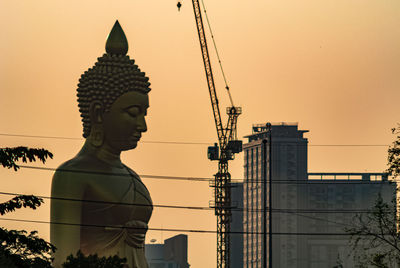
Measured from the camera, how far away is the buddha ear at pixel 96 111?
196ft

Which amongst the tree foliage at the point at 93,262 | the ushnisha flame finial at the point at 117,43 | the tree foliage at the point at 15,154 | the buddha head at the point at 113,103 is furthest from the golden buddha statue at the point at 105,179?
the tree foliage at the point at 15,154

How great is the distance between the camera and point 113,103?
2347 inches

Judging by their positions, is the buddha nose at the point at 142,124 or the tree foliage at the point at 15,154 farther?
the buddha nose at the point at 142,124

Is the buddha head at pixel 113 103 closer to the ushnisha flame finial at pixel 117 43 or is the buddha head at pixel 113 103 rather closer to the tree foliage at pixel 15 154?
the ushnisha flame finial at pixel 117 43

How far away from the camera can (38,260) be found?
4697 cm

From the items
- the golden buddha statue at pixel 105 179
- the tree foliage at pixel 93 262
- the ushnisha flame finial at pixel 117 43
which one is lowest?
the tree foliage at pixel 93 262

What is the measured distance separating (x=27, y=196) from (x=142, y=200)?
26.3 meters

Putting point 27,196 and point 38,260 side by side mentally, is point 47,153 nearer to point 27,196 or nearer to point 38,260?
point 27,196

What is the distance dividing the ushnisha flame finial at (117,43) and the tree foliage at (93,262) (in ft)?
37.3

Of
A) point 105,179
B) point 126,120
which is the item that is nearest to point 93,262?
Result: point 105,179

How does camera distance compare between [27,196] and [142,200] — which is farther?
[142,200]

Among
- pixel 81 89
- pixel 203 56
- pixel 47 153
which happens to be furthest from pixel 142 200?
pixel 203 56

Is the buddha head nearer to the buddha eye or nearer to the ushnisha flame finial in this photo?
the buddha eye

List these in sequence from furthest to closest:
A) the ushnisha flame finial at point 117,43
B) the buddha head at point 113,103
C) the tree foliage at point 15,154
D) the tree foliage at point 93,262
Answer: the ushnisha flame finial at point 117,43 < the buddha head at point 113,103 < the tree foliage at point 93,262 < the tree foliage at point 15,154
